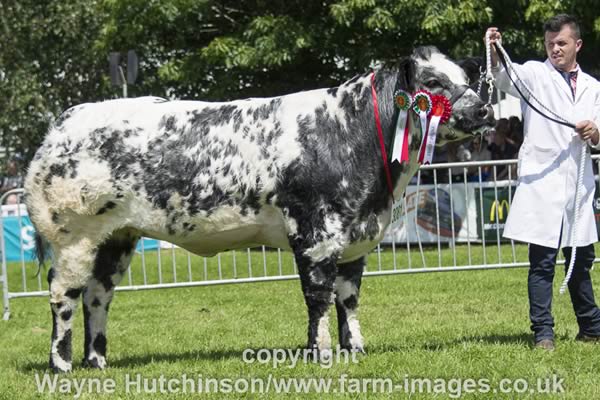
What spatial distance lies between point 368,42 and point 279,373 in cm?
1313

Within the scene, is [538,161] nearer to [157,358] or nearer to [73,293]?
[157,358]

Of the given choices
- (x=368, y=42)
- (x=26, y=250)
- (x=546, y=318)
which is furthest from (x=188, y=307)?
(x=368, y=42)

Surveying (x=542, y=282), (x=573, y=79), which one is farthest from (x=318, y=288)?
(x=573, y=79)

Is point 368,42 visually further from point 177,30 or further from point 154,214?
point 154,214

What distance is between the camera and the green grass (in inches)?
255

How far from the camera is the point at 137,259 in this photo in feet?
53.6

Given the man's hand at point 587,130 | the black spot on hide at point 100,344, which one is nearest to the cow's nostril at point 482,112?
the man's hand at point 587,130

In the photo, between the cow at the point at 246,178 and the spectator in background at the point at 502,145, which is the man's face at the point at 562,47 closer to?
the cow at the point at 246,178

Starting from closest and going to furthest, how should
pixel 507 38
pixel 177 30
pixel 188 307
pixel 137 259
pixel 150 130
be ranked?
1. pixel 150 130
2. pixel 188 307
3. pixel 137 259
4. pixel 507 38
5. pixel 177 30

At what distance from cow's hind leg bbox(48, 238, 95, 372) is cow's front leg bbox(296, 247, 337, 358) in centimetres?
156

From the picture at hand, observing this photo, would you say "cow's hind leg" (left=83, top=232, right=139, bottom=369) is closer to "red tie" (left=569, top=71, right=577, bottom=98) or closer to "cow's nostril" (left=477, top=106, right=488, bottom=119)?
"cow's nostril" (left=477, top=106, right=488, bottom=119)

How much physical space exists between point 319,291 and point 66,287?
6.09ft

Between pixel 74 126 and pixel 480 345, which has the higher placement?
pixel 74 126

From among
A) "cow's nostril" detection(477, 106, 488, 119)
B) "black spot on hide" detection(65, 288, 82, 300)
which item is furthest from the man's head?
"black spot on hide" detection(65, 288, 82, 300)
